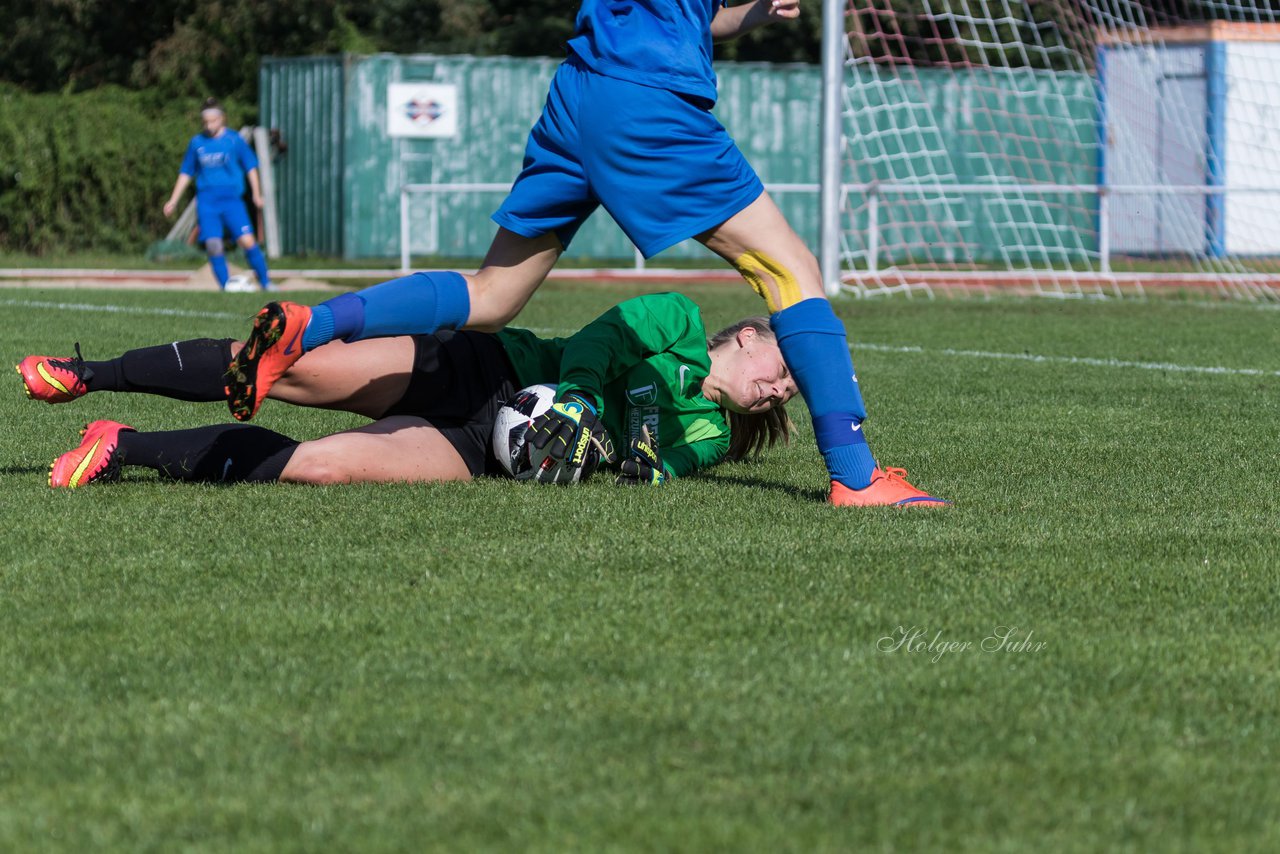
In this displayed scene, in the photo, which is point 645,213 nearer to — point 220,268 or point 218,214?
point 220,268

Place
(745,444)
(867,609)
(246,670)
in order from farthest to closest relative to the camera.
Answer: (745,444) → (867,609) → (246,670)

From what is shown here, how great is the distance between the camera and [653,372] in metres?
5.14

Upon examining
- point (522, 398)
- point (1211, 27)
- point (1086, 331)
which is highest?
point (1211, 27)

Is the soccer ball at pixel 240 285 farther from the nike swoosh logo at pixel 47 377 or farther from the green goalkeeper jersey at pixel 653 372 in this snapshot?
the nike swoosh logo at pixel 47 377

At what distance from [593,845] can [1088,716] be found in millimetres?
950

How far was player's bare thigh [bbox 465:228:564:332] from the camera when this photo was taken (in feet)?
15.9

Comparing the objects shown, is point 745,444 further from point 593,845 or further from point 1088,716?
point 593,845

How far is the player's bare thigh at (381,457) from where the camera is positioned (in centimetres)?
481

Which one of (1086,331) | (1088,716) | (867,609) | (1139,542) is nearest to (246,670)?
(867,609)

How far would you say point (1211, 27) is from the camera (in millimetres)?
18844

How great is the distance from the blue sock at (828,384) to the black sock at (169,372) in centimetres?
156

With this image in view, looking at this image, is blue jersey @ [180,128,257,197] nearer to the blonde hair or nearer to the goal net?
the goal net

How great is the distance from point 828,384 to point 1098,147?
53.1 ft

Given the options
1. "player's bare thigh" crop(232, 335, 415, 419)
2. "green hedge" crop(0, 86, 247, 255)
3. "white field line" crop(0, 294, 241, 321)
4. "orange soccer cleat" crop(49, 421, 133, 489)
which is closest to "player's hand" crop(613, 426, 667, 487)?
"player's bare thigh" crop(232, 335, 415, 419)
